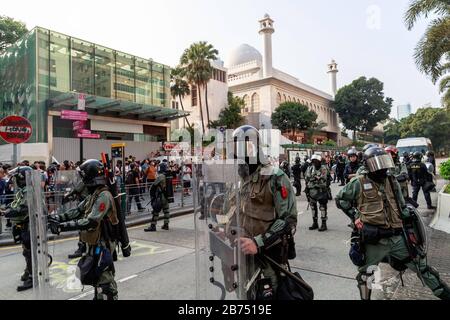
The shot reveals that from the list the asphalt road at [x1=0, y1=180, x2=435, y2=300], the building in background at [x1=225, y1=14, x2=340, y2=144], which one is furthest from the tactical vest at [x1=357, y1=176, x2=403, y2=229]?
the building in background at [x1=225, y1=14, x2=340, y2=144]

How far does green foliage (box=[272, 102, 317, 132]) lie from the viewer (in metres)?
45.6

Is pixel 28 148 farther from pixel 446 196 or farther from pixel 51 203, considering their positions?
pixel 446 196

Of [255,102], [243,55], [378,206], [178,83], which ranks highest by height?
[243,55]

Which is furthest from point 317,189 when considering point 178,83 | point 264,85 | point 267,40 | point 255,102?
point 267,40

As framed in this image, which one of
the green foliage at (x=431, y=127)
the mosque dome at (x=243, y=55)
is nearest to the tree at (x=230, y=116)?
the mosque dome at (x=243, y=55)

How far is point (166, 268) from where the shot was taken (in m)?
4.97

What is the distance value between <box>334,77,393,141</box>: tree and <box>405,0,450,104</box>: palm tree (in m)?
50.9

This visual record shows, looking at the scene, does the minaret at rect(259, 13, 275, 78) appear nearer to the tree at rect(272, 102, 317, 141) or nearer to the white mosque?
the white mosque

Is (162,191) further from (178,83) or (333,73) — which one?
(333,73)

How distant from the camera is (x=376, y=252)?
10.6ft

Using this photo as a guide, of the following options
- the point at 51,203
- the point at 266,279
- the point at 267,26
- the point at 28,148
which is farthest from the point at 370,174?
the point at 267,26

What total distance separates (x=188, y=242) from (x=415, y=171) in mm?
7006

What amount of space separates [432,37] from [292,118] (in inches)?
1382

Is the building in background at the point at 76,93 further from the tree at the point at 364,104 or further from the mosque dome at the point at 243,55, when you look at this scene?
the tree at the point at 364,104
